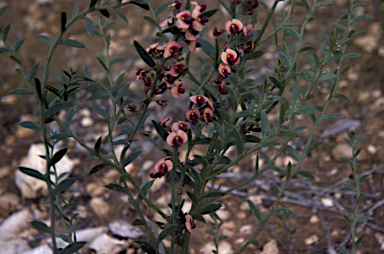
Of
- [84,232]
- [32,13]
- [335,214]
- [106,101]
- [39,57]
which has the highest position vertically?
[32,13]

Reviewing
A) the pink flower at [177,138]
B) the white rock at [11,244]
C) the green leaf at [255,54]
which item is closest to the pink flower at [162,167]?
the pink flower at [177,138]

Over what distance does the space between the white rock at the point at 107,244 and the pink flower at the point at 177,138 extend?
0.89 meters

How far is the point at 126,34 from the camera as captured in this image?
10.6 ft

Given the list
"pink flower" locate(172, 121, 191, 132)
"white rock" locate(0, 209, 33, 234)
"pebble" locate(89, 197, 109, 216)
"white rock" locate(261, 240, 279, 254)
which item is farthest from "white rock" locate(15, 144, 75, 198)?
"pink flower" locate(172, 121, 191, 132)

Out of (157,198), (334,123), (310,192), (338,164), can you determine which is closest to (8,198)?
(157,198)

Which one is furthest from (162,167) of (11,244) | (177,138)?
(11,244)

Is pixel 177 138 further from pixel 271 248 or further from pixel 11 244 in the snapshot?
pixel 11 244

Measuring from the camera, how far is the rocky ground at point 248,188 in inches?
59.7

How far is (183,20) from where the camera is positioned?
673 mm

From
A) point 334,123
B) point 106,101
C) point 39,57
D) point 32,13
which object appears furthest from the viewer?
point 32,13

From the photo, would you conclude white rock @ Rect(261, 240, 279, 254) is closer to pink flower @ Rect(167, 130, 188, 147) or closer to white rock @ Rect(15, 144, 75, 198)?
pink flower @ Rect(167, 130, 188, 147)

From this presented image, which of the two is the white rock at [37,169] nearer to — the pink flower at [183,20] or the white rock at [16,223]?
the white rock at [16,223]

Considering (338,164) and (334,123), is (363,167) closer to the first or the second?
(338,164)

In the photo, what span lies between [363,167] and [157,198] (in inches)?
46.2
